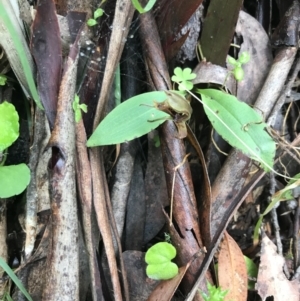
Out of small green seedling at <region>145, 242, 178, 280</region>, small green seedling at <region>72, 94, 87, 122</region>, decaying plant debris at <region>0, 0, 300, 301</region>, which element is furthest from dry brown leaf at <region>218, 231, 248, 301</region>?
small green seedling at <region>72, 94, 87, 122</region>

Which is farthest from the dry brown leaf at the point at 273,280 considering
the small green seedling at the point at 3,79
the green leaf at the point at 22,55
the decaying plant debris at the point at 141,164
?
the small green seedling at the point at 3,79

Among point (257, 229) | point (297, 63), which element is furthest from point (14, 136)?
point (297, 63)

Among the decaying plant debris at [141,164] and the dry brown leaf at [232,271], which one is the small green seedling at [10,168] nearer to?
the decaying plant debris at [141,164]

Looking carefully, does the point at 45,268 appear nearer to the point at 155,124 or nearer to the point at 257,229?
the point at 155,124

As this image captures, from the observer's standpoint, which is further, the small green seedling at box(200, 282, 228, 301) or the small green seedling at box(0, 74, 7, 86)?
the small green seedling at box(0, 74, 7, 86)

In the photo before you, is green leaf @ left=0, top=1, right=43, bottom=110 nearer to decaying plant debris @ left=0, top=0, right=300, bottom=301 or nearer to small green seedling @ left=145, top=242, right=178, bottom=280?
decaying plant debris @ left=0, top=0, right=300, bottom=301

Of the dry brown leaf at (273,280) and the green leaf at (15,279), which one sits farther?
the dry brown leaf at (273,280)

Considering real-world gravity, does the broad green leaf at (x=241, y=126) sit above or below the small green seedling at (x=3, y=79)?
below

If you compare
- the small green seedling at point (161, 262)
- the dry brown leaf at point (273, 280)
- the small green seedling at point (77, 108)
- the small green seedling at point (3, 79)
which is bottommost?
the dry brown leaf at point (273, 280)

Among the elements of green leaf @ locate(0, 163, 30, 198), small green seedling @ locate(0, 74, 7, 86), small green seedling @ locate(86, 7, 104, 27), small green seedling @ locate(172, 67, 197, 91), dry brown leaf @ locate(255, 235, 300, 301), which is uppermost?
small green seedling @ locate(86, 7, 104, 27)
